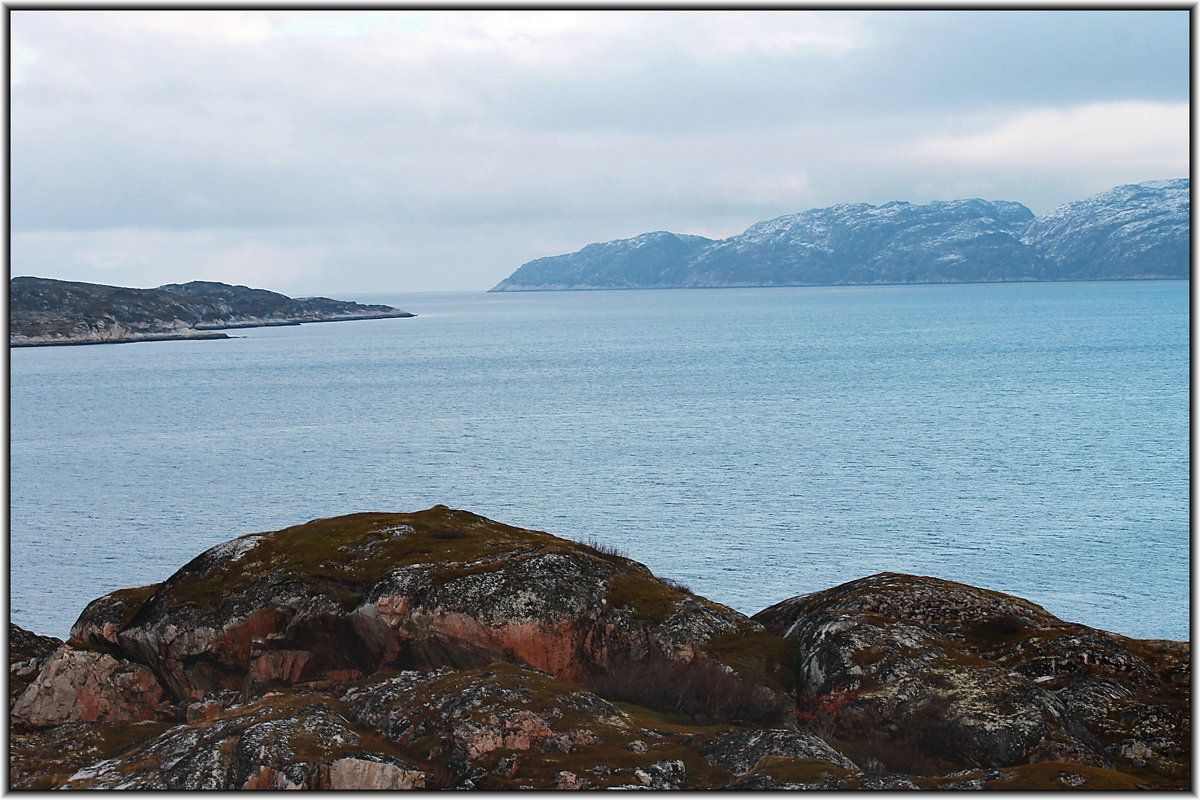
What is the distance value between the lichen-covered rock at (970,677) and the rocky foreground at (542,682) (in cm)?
5

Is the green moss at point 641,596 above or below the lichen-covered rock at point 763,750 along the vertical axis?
above

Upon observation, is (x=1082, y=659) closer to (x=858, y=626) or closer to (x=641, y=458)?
(x=858, y=626)

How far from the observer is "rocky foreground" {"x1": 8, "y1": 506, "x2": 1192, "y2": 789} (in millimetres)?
16062

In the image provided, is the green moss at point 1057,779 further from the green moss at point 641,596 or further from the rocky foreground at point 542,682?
the green moss at point 641,596

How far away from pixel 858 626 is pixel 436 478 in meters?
60.8

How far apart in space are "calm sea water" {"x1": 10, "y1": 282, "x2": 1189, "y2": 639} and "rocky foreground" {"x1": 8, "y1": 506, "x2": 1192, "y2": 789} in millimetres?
24396

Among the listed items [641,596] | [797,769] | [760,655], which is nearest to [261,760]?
[797,769]

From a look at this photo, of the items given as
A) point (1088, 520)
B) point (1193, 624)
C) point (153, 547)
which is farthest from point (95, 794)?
point (1088, 520)

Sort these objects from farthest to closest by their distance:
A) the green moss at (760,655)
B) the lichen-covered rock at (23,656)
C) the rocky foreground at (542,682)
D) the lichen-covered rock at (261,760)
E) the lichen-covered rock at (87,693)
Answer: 1. the lichen-covered rock at (23,656)
2. the lichen-covered rock at (87,693)
3. the green moss at (760,655)
4. the rocky foreground at (542,682)
5. the lichen-covered rock at (261,760)

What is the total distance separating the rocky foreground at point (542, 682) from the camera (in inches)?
632

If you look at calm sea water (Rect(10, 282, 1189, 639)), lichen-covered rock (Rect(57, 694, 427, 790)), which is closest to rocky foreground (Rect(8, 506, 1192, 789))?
lichen-covered rock (Rect(57, 694, 427, 790))

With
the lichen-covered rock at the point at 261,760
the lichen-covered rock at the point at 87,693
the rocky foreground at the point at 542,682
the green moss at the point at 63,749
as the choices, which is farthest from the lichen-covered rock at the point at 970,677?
the lichen-covered rock at the point at 87,693

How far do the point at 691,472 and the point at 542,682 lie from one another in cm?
6018

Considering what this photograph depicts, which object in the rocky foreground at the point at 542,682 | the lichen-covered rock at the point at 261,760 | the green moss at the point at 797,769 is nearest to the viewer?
the green moss at the point at 797,769
